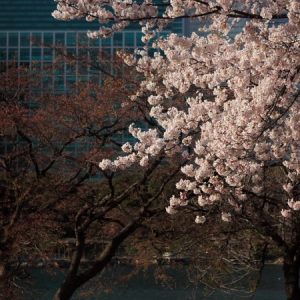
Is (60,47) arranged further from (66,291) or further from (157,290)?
(157,290)

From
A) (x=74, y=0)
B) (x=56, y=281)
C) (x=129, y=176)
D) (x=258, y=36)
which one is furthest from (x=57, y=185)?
(x=56, y=281)

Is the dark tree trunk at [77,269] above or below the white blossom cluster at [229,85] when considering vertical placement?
below

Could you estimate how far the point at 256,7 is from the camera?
4.51 meters

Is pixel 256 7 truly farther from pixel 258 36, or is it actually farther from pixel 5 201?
pixel 5 201

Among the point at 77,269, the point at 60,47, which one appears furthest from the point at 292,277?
the point at 60,47

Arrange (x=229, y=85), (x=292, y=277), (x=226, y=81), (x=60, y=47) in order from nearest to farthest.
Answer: (x=229, y=85) < (x=226, y=81) < (x=292, y=277) < (x=60, y=47)

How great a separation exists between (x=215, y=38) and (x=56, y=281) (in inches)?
948

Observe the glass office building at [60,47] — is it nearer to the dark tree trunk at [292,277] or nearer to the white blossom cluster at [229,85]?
the white blossom cluster at [229,85]

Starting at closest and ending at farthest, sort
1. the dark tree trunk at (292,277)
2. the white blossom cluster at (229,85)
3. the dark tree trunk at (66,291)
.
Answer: the white blossom cluster at (229,85) → the dark tree trunk at (292,277) → the dark tree trunk at (66,291)

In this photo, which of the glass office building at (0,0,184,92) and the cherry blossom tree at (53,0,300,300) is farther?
the glass office building at (0,0,184,92)

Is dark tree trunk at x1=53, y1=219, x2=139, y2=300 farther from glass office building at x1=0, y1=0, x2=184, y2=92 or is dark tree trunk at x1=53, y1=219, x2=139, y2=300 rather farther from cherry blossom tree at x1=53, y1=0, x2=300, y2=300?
cherry blossom tree at x1=53, y1=0, x2=300, y2=300

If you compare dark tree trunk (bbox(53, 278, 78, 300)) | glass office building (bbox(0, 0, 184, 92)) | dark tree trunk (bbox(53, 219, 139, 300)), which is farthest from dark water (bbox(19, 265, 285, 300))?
glass office building (bbox(0, 0, 184, 92))

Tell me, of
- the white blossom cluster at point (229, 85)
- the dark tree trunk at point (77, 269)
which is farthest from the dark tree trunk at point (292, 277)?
the white blossom cluster at point (229, 85)

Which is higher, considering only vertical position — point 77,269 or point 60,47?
point 60,47
